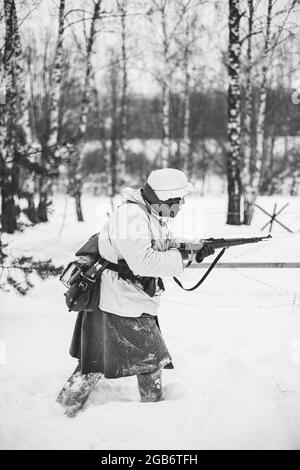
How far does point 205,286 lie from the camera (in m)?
6.47

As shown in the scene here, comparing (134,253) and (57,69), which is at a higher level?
(57,69)

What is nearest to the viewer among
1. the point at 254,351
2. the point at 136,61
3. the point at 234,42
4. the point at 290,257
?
the point at 254,351

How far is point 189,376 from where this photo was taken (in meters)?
3.69

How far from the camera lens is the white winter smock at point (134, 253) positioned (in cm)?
265

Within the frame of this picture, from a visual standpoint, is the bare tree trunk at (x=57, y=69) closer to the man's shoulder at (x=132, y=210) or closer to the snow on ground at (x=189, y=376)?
the snow on ground at (x=189, y=376)

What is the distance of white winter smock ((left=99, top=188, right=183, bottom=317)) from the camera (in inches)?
104

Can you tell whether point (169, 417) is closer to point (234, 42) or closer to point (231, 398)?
point (231, 398)

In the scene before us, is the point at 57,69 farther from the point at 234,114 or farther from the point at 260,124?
the point at 260,124

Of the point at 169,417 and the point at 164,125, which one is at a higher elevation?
the point at 164,125

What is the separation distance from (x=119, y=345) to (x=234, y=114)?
8940mm

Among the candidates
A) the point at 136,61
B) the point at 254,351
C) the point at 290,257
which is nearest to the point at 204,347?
the point at 254,351

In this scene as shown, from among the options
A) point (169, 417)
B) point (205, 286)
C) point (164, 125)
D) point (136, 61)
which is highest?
point (136, 61)

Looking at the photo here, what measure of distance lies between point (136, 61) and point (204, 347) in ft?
55.4

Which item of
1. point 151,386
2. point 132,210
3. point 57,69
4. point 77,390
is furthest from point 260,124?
point 77,390
